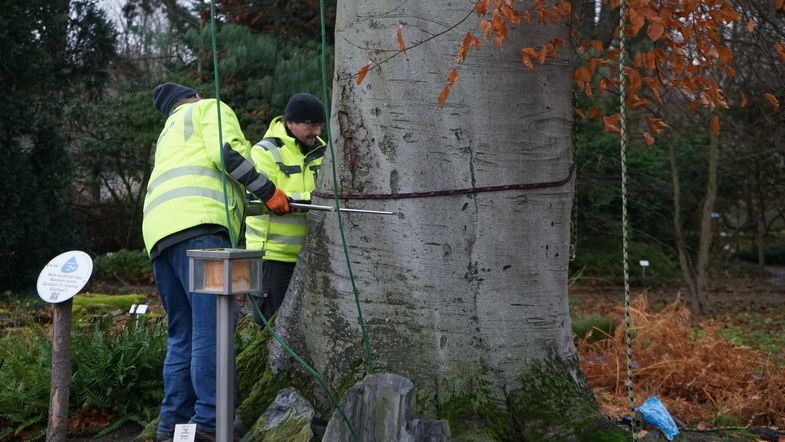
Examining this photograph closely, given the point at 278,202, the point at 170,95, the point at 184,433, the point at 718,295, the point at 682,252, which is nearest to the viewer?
the point at 184,433

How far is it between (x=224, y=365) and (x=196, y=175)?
4.25 ft

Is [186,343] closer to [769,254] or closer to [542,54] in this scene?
[542,54]

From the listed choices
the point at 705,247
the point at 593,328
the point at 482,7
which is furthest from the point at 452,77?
the point at 705,247

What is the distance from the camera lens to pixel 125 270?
51.3ft

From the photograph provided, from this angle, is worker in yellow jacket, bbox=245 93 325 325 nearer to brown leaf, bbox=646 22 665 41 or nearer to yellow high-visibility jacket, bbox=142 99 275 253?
yellow high-visibility jacket, bbox=142 99 275 253

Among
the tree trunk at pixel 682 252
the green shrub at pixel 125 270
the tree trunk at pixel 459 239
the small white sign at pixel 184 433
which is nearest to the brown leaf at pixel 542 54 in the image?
the tree trunk at pixel 459 239

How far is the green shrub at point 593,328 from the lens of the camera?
7199 mm

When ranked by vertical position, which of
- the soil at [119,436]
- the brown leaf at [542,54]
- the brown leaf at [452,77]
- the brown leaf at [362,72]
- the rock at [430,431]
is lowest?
the soil at [119,436]

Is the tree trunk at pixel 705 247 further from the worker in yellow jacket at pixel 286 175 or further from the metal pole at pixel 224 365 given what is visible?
the metal pole at pixel 224 365

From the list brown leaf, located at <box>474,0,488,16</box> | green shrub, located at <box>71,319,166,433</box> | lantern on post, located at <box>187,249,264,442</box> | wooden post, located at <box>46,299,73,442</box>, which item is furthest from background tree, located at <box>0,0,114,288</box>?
brown leaf, located at <box>474,0,488,16</box>

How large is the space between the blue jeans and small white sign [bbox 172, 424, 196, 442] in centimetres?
15

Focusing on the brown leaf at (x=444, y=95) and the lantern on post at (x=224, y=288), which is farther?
the brown leaf at (x=444, y=95)

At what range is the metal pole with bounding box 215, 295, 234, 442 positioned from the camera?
10.8 ft

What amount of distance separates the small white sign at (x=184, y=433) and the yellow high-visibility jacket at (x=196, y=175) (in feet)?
2.92
